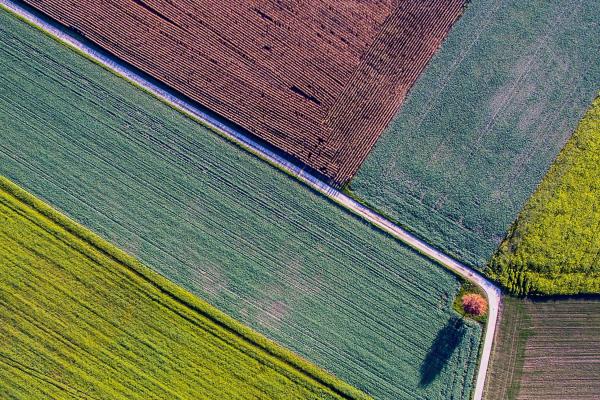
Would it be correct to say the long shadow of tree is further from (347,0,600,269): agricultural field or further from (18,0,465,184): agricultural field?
(18,0,465,184): agricultural field

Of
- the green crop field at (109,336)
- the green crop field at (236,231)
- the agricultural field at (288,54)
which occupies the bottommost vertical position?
the green crop field at (109,336)

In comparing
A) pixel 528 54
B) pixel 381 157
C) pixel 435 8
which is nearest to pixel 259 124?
pixel 381 157

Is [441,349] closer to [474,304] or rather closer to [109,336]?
[474,304]

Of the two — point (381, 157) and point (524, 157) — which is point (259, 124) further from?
point (524, 157)

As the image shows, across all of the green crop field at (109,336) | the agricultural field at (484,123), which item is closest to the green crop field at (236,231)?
the green crop field at (109,336)

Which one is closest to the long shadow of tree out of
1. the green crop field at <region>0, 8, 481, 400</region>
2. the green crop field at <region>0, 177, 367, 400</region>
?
the green crop field at <region>0, 8, 481, 400</region>

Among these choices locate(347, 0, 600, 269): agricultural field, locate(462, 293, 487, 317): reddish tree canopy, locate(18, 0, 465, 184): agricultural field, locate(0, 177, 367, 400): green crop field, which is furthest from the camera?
locate(18, 0, 465, 184): agricultural field

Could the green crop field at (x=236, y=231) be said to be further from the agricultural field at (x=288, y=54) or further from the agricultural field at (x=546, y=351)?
the agricultural field at (x=288, y=54)
